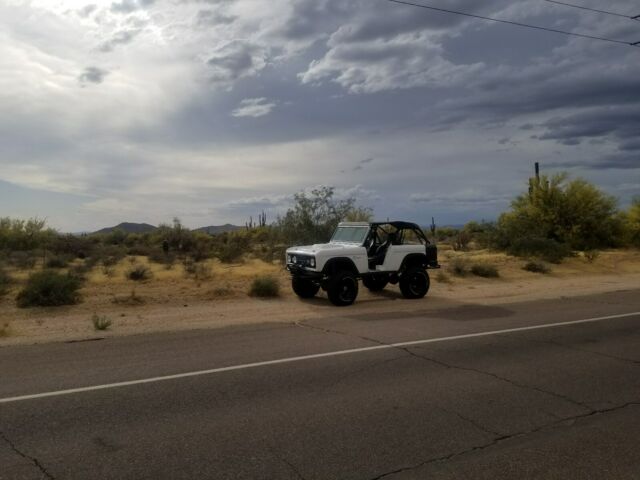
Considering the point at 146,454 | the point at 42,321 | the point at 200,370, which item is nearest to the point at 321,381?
the point at 200,370

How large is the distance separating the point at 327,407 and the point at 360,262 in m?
9.17

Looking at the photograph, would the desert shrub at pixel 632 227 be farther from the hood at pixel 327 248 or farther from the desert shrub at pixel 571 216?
the hood at pixel 327 248

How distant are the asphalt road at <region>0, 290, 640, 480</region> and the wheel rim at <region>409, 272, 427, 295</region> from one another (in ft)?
18.5

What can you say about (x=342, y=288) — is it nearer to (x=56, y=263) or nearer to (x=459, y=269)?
(x=459, y=269)

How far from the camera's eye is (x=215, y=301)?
52.4 feet

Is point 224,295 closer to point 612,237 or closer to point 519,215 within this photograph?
point 519,215

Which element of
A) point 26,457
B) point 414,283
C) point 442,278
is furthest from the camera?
point 442,278

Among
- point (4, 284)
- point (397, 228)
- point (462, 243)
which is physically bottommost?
point (4, 284)

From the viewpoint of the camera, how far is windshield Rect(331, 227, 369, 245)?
1584 centimetres

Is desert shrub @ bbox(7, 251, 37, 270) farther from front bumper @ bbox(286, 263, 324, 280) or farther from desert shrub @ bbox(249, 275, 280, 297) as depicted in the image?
front bumper @ bbox(286, 263, 324, 280)

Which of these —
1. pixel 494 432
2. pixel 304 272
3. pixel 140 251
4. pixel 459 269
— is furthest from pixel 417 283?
pixel 140 251

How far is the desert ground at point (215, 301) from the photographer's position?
39.9 ft

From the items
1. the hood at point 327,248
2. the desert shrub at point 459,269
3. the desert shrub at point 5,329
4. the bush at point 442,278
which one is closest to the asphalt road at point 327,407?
the desert shrub at point 5,329

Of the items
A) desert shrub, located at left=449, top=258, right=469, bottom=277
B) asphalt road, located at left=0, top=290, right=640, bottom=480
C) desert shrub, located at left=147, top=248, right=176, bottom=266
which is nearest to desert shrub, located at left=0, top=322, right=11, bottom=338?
asphalt road, located at left=0, top=290, right=640, bottom=480
